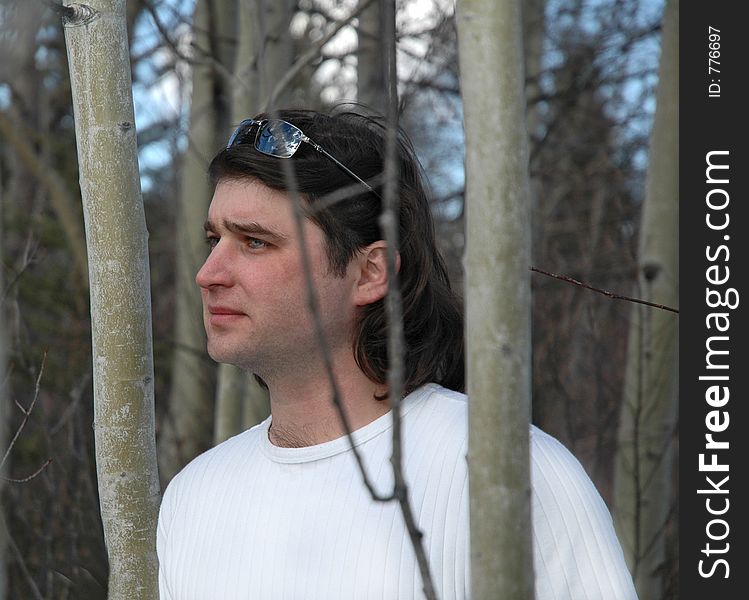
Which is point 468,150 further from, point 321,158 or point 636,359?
point 636,359

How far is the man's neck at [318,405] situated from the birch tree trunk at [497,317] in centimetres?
89

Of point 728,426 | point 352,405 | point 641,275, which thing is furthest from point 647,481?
point 352,405

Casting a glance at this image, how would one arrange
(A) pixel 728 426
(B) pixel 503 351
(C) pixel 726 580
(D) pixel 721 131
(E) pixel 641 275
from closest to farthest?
(B) pixel 503 351
(C) pixel 726 580
(A) pixel 728 426
(D) pixel 721 131
(E) pixel 641 275

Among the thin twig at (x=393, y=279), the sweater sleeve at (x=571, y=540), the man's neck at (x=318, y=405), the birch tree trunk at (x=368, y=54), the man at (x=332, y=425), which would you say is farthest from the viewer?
the birch tree trunk at (x=368, y=54)

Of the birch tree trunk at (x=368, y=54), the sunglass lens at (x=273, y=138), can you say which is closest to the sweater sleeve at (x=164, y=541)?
the sunglass lens at (x=273, y=138)

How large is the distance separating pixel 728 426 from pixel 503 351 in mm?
1797

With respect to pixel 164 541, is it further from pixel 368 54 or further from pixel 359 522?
pixel 368 54

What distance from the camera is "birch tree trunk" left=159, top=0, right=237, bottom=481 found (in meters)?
4.67

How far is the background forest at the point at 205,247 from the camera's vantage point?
3.69 meters

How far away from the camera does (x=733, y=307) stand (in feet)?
9.05

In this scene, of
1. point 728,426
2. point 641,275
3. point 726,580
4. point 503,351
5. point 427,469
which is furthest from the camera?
point 641,275

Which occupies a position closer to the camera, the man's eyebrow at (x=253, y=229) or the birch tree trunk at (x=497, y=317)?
the birch tree trunk at (x=497, y=317)

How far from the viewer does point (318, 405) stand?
2109mm

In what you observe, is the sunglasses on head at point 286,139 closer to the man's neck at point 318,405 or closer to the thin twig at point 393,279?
the man's neck at point 318,405
